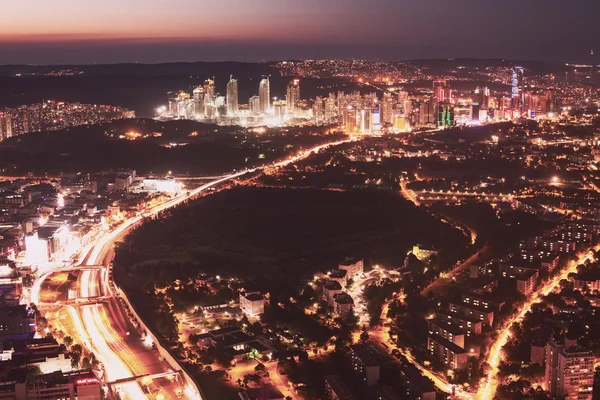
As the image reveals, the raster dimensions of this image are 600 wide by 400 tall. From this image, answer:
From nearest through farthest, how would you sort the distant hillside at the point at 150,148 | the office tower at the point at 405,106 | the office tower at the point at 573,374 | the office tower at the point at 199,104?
the office tower at the point at 573,374, the distant hillside at the point at 150,148, the office tower at the point at 405,106, the office tower at the point at 199,104

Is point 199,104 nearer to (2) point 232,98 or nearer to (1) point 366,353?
(2) point 232,98

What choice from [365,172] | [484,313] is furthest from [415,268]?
[365,172]

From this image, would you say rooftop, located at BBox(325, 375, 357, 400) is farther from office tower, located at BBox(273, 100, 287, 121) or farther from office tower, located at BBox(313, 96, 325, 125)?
office tower, located at BBox(273, 100, 287, 121)

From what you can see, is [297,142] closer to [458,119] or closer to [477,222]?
[458,119]

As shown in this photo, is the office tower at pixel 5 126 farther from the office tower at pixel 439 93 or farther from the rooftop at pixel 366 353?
the rooftop at pixel 366 353

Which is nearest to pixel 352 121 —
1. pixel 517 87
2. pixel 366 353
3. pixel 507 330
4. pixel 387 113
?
pixel 387 113

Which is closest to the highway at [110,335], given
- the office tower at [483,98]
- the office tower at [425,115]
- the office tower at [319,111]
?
the office tower at [425,115]
